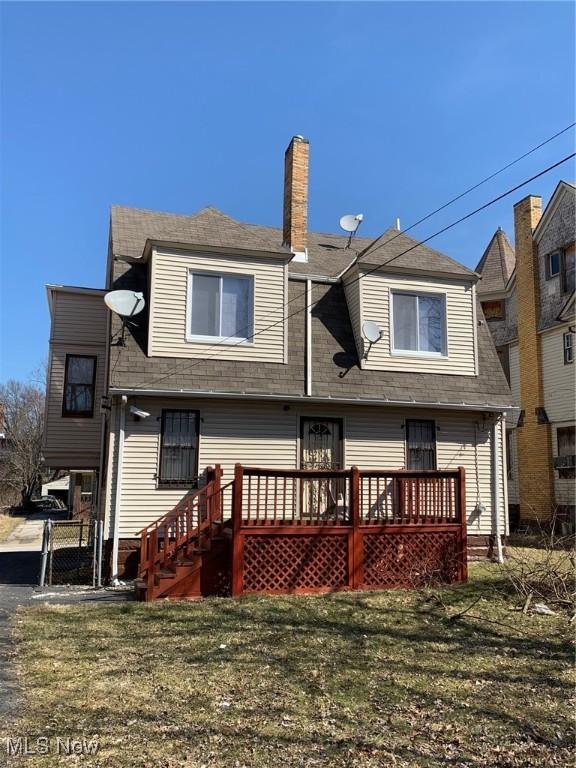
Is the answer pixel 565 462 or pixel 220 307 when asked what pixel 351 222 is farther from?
pixel 565 462

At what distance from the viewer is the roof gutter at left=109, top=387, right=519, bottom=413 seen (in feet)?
35.0

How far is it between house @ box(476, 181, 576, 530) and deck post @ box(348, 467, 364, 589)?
1093 cm

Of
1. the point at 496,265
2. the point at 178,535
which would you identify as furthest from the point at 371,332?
the point at 496,265

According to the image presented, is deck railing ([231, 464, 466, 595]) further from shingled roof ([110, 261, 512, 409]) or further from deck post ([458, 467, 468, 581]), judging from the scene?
shingled roof ([110, 261, 512, 409])

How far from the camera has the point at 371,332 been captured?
12.1 metres

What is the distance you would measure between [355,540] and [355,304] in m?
5.40

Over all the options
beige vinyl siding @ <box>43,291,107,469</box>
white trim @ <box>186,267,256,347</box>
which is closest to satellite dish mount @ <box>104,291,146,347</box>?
white trim @ <box>186,267,256,347</box>

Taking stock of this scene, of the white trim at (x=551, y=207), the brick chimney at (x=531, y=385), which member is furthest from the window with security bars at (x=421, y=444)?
the white trim at (x=551, y=207)

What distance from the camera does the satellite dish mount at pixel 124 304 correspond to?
430 inches

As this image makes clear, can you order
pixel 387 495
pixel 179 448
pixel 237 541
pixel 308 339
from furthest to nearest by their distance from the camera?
pixel 308 339, pixel 179 448, pixel 387 495, pixel 237 541

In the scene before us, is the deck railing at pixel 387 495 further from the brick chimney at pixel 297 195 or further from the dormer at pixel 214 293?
the brick chimney at pixel 297 195

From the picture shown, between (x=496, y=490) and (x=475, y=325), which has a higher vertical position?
(x=475, y=325)

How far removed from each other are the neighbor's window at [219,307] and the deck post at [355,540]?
3897mm

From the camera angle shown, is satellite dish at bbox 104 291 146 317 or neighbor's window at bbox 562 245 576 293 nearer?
satellite dish at bbox 104 291 146 317
